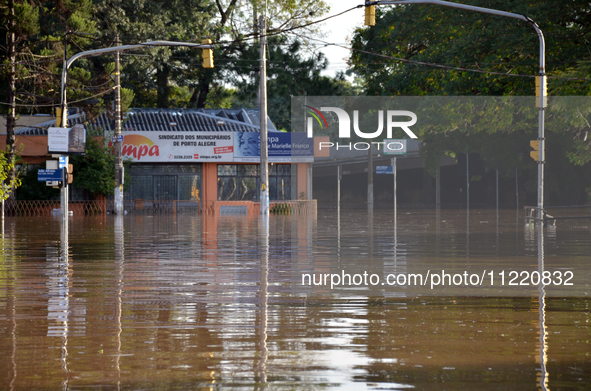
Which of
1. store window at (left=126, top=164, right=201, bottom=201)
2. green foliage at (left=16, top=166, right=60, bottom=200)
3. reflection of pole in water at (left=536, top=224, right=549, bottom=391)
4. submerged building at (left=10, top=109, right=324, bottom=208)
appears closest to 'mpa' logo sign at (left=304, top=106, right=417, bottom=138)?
submerged building at (left=10, top=109, right=324, bottom=208)

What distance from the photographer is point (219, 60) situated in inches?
1853

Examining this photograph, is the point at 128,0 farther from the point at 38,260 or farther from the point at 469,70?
the point at 38,260

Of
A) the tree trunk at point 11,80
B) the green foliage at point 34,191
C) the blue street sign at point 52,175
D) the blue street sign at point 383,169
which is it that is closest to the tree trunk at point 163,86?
the green foliage at point 34,191

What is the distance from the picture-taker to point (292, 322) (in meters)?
7.25

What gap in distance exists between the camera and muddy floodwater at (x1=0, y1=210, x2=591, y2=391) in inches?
207

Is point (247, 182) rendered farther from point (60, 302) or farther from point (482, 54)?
point (60, 302)

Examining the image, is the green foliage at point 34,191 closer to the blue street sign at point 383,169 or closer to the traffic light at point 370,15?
the traffic light at point 370,15

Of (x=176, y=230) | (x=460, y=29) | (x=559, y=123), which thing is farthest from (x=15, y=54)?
(x=559, y=123)

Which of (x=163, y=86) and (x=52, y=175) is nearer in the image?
(x=52, y=175)

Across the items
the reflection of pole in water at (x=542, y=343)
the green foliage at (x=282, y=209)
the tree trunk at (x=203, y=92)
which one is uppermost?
the tree trunk at (x=203, y=92)

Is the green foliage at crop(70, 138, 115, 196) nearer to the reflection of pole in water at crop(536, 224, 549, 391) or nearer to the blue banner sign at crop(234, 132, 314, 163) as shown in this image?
the blue banner sign at crop(234, 132, 314, 163)

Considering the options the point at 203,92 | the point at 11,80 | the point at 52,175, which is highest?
the point at 203,92

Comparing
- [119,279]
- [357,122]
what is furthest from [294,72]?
[119,279]

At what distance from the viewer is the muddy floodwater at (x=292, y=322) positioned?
525 centimetres
